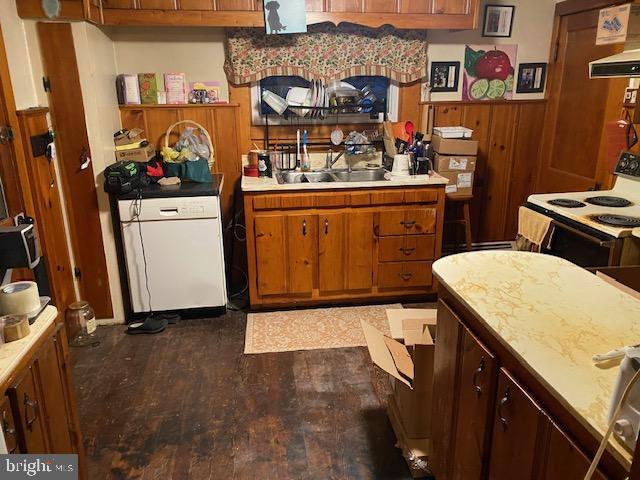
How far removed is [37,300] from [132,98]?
228 cm

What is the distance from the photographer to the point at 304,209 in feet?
10.9

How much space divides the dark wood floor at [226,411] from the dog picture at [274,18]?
200 cm

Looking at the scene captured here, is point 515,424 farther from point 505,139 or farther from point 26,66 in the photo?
point 505,139

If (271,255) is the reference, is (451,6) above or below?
above

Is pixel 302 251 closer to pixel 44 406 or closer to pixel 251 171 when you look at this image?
pixel 251 171

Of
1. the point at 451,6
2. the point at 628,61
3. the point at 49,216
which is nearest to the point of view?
the point at 628,61

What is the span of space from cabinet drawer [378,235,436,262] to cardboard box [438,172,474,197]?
454mm

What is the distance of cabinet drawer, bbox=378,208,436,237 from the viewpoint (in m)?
3.39

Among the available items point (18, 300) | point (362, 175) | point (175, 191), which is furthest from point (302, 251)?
point (18, 300)

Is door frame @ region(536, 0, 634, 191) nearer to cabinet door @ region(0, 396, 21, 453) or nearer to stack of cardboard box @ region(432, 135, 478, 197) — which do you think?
stack of cardboard box @ region(432, 135, 478, 197)

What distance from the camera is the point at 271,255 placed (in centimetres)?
335

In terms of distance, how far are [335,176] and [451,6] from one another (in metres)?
1.40

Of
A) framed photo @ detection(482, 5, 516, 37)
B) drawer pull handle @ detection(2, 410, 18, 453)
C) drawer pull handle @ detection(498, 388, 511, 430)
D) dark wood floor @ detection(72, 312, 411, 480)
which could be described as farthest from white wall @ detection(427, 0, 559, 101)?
drawer pull handle @ detection(2, 410, 18, 453)

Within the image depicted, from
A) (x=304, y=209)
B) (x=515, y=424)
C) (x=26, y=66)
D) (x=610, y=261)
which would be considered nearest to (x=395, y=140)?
(x=304, y=209)
